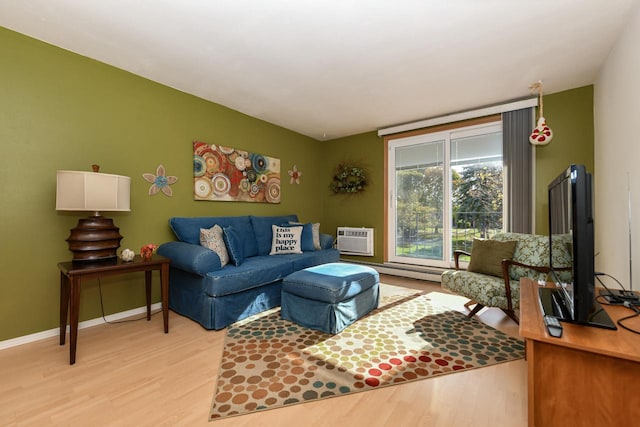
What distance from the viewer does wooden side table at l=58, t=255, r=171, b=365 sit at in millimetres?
1909

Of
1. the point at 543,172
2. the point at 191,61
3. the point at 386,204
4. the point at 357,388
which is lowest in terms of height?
the point at 357,388

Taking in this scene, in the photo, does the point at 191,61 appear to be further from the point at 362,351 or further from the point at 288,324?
the point at 362,351

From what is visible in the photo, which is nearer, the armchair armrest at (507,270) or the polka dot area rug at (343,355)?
the polka dot area rug at (343,355)

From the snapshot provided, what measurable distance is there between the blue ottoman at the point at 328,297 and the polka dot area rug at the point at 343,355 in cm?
8

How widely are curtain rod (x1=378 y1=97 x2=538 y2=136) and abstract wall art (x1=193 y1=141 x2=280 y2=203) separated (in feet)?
6.41

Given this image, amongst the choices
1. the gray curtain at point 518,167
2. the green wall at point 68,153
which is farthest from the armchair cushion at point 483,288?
the green wall at point 68,153

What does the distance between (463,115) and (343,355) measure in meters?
3.44

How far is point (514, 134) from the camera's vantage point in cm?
343

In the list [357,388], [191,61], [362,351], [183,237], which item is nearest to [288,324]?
[362,351]

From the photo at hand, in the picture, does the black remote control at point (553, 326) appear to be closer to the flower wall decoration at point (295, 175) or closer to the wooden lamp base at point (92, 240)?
the wooden lamp base at point (92, 240)

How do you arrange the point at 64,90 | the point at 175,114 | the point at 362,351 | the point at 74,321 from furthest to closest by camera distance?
the point at 175,114
the point at 64,90
the point at 362,351
the point at 74,321

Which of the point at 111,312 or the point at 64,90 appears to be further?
the point at 111,312

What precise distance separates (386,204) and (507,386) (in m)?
3.24

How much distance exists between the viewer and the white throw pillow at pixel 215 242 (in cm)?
284
